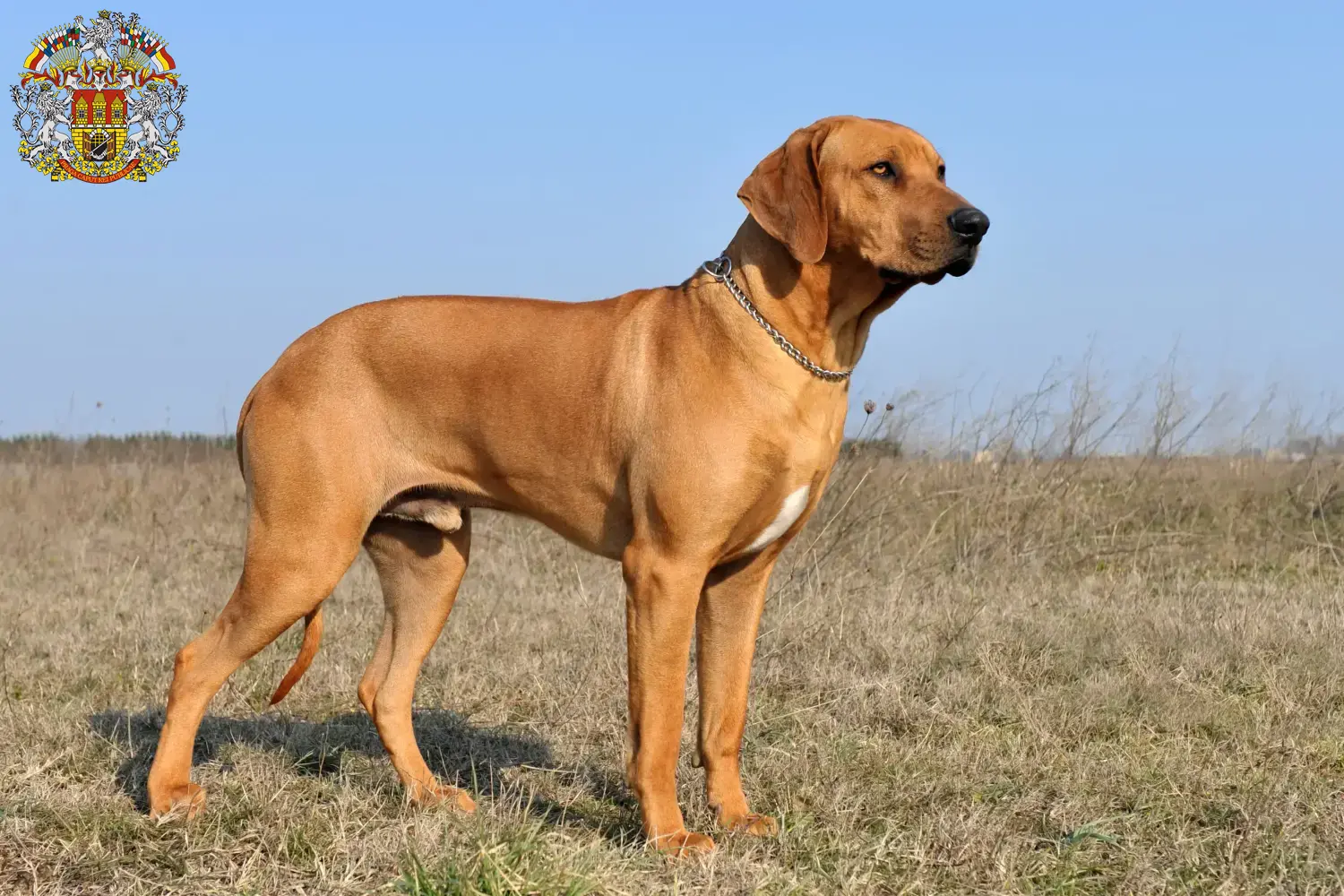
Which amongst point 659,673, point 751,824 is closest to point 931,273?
point 659,673

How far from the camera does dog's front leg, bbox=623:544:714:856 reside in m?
3.57

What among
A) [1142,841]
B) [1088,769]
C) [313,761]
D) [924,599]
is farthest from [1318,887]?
[924,599]

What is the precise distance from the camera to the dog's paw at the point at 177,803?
389 cm

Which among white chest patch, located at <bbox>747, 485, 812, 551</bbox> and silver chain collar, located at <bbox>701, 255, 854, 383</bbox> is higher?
silver chain collar, located at <bbox>701, 255, 854, 383</bbox>

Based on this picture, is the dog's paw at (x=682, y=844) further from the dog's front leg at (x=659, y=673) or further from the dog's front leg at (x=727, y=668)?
the dog's front leg at (x=727, y=668)

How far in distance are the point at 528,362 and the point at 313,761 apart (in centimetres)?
186

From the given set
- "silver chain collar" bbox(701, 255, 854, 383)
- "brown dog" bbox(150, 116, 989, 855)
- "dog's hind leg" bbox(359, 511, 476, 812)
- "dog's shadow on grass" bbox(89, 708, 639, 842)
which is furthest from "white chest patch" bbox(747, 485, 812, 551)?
"dog's hind leg" bbox(359, 511, 476, 812)

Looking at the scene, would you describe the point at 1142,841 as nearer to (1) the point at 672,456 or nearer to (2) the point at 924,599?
(1) the point at 672,456

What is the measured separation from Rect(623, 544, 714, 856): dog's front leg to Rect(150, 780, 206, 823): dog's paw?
53.8 inches

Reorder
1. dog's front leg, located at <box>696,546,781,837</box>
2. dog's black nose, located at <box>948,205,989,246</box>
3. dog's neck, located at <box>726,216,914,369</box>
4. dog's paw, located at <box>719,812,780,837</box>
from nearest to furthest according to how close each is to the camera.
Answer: dog's black nose, located at <box>948,205,989,246</box>, dog's neck, located at <box>726,216,914,369</box>, dog's paw, located at <box>719,812,780,837</box>, dog's front leg, located at <box>696,546,781,837</box>

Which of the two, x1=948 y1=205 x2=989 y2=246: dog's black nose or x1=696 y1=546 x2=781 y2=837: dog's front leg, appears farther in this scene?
x1=696 y1=546 x2=781 y2=837: dog's front leg

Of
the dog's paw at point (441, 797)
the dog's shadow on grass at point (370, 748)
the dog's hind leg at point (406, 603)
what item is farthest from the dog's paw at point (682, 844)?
the dog's hind leg at point (406, 603)

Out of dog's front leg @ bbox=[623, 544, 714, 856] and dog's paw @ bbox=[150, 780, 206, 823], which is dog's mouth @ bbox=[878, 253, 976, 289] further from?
dog's paw @ bbox=[150, 780, 206, 823]

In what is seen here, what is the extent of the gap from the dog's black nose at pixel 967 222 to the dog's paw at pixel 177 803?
2.78 metres
